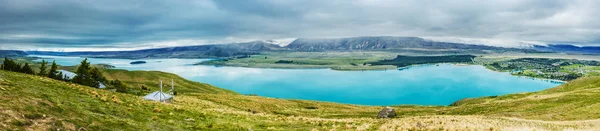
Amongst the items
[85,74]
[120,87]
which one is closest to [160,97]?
[120,87]

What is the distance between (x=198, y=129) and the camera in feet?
81.3

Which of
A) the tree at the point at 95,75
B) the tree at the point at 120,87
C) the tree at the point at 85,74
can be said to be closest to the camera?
the tree at the point at 120,87

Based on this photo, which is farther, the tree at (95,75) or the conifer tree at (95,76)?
the tree at (95,75)

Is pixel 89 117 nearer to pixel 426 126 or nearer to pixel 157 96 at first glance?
pixel 426 126

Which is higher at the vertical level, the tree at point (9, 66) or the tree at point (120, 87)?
the tree at point (9, 66)

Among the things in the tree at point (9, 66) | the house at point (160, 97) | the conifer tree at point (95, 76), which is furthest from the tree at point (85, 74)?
the house at point (160, 97)

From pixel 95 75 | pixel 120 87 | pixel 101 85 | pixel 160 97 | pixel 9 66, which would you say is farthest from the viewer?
pixel 95 75

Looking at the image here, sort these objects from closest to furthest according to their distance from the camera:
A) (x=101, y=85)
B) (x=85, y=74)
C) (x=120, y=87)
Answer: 1. (x=120, y=87)
2. (x=85, y=74)
3. (x=101, y=85)

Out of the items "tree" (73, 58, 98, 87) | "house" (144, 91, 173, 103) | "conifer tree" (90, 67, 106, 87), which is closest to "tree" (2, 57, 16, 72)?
"conifer tree" (90, 67, 106, 87)

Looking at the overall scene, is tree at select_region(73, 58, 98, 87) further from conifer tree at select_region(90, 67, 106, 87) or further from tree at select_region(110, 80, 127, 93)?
tree at select_region(110, 80, 127, 93)

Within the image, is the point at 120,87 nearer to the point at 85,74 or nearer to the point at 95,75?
the point at 85,74

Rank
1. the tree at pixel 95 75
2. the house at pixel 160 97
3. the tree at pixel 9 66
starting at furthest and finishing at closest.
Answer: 1. the tree at pixel 95 75
2. the tree at pixel 9 66
3. the house at pixel 160 97

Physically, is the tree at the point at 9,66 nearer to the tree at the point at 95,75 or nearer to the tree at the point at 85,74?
the tree at the point at 95,75

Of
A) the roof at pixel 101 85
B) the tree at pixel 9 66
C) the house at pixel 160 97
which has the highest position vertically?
the tree at pixel 9 66
